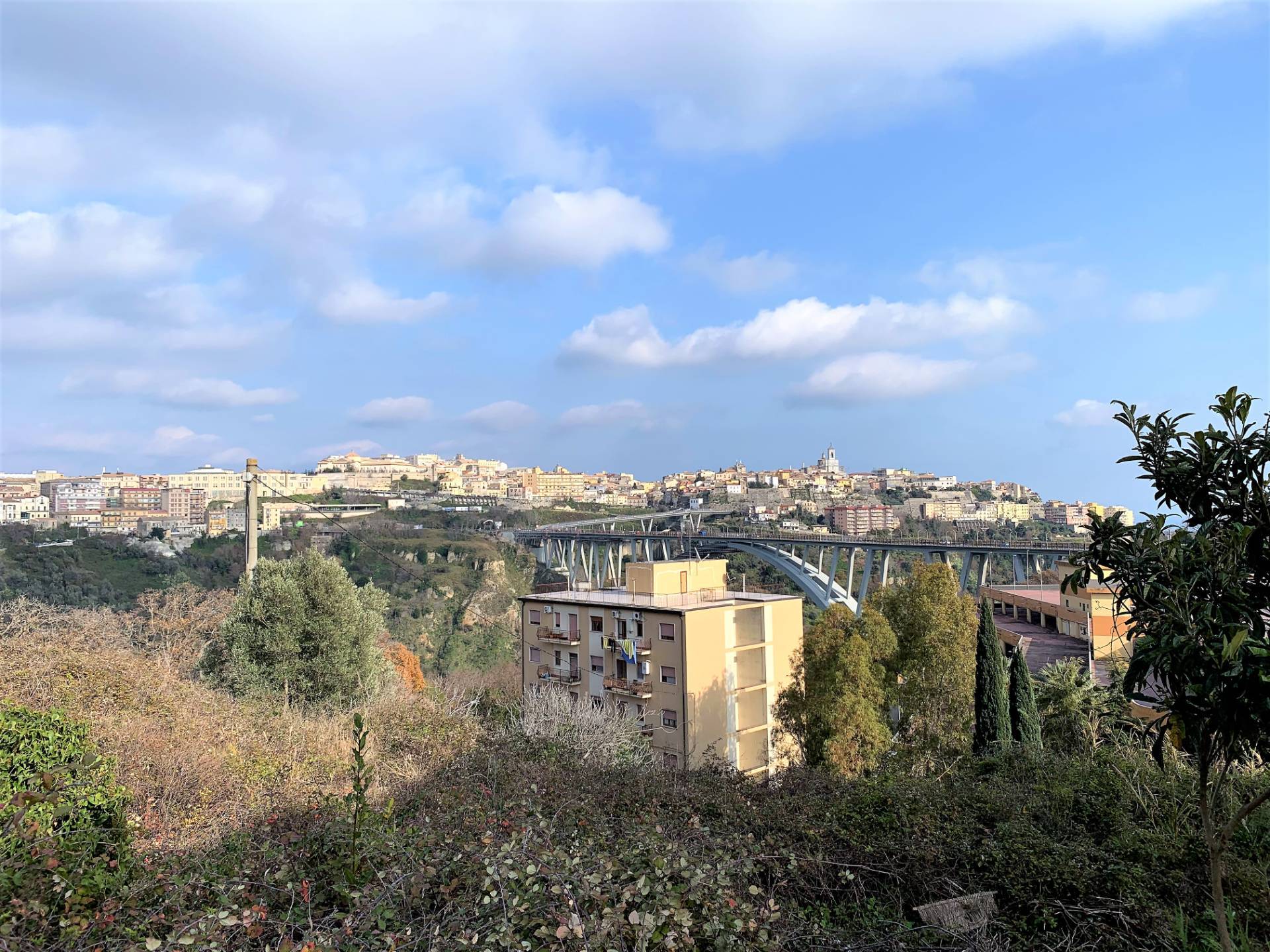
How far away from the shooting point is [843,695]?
11875 millimetres

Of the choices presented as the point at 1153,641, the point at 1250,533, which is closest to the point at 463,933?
the point at 1153,641

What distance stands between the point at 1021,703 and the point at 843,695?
2.60 metres

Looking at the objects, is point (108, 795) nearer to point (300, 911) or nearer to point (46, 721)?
point (46, 721)

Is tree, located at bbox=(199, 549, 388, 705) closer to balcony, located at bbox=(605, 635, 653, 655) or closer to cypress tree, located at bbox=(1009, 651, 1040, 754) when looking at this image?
balcony, located at bbox=(605, 635, 653, 655)

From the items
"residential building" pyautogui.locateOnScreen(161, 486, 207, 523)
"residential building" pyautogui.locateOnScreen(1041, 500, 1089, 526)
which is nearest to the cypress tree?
"residential building" pyautogui.locateOnScreen(1041, 500, 1089, 526)

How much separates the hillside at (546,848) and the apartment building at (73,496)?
195 feet

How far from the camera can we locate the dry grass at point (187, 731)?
18.5ft

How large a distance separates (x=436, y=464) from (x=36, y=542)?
81.9 meters

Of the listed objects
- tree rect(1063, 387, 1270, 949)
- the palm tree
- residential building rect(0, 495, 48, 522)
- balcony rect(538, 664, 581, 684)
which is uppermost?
residential building rect(0, 495, 48, 522)

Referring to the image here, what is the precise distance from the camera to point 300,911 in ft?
8.86

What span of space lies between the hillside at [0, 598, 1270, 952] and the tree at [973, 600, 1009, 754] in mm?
3916

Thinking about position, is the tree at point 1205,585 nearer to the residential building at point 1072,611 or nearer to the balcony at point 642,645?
the residential building at point 1072,611

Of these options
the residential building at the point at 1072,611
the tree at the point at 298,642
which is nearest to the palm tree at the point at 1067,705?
the residential building at the point at 1072,611

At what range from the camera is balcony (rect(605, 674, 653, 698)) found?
16719mm
